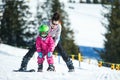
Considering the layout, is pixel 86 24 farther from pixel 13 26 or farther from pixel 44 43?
pixel 44 43

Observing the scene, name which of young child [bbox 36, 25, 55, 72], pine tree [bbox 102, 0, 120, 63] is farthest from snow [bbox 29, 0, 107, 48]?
young child [bbox 36, 25, 55, 72]

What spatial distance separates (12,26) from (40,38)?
50433mm

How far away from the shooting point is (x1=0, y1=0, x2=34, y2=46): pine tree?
61562 millimetres

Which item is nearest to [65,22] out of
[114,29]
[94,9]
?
[114,29]

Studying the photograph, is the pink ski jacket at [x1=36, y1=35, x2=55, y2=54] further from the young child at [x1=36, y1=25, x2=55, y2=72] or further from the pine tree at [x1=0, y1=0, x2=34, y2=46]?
the pine tree at [x1=0, y1=0, x2=34, y2=46]

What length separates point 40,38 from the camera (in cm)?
1113

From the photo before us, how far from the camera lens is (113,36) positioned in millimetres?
49938

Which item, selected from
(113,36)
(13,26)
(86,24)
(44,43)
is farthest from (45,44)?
(86,24)

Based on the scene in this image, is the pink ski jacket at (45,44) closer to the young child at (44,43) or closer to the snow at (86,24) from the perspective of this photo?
the young child at (44,43)

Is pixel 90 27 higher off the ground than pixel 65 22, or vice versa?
pixel 65 22

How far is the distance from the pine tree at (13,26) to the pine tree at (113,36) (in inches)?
568

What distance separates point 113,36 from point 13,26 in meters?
17.2

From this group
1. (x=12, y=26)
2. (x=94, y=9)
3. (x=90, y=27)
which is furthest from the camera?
(x=94, y=9)

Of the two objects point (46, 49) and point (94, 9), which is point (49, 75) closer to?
point (46, 49)
